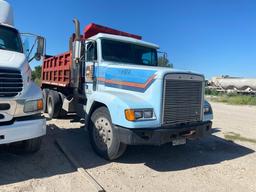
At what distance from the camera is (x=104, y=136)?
582 centimetres

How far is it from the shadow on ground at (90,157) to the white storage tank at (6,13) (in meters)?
2.84

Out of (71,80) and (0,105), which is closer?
(0,105)

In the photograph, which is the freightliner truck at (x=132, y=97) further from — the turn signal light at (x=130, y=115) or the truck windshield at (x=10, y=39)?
the truck windshield at (x=10, y=39)

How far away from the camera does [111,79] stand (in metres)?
6.48

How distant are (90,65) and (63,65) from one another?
226 cm

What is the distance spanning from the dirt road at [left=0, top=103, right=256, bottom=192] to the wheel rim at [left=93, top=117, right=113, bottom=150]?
0.32m

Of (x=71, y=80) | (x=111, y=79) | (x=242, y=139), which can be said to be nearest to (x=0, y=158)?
(x=111, y=79)

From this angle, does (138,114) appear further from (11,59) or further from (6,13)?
(6,13)

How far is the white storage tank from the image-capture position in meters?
6.48

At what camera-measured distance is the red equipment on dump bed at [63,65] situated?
8.16 metres

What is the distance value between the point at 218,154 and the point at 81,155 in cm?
313

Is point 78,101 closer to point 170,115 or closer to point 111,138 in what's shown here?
point 111,138

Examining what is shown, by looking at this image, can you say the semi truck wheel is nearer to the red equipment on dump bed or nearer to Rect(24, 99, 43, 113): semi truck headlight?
Rect(24, 99, 43, 113): semi truck headlight

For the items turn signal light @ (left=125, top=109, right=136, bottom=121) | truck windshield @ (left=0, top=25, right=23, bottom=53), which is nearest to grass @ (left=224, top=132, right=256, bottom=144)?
turn signal light @ (left=125, top=109, right=136, bottom=121)
